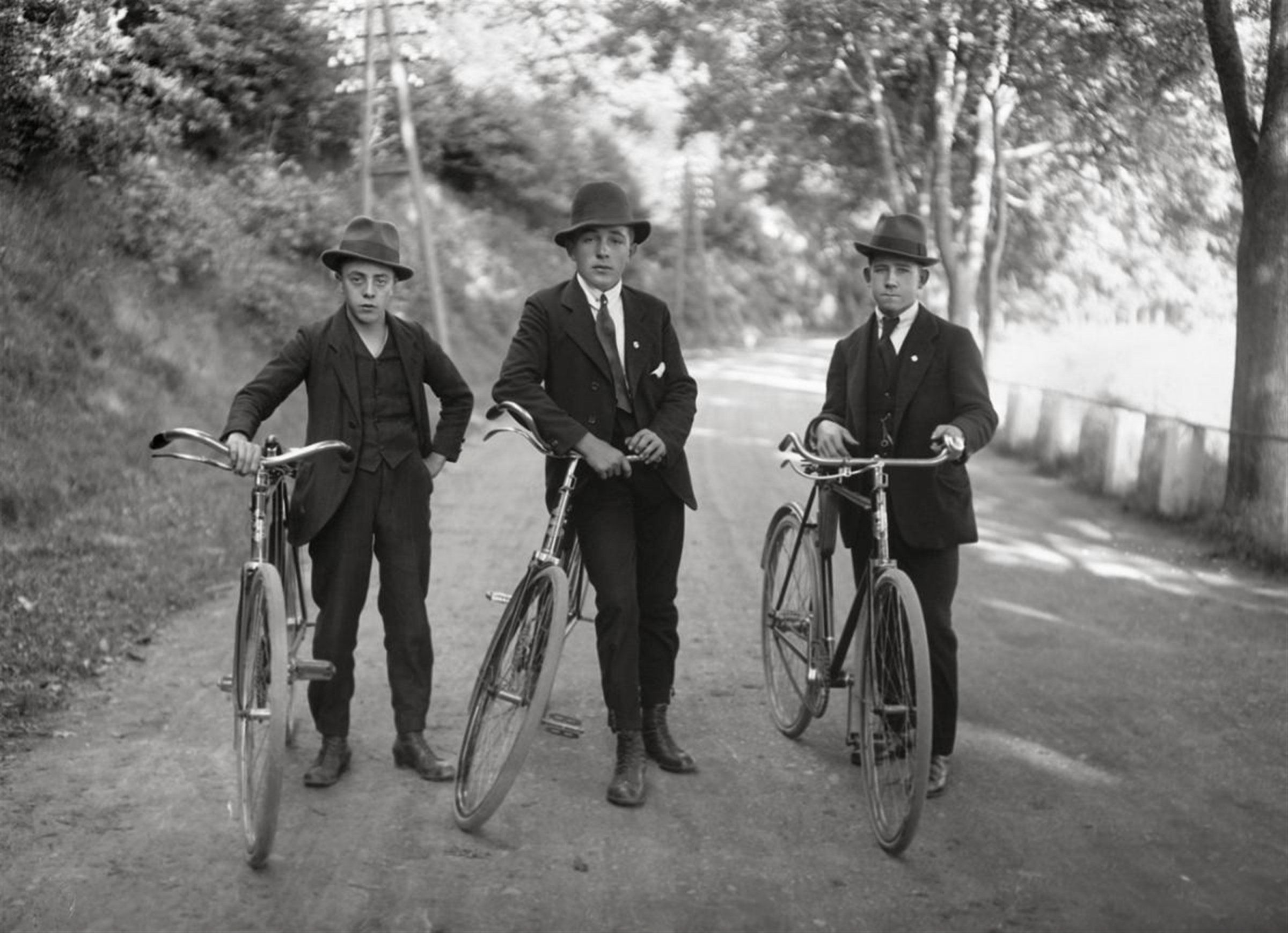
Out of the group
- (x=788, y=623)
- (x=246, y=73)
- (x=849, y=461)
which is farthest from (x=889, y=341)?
(x=246, y=73)

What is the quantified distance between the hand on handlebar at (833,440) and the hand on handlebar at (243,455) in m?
2.01

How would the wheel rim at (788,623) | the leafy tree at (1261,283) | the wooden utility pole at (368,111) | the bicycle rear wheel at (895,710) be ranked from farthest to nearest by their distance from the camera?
the wooden utility pole at (368,111) < the leafy tree at (1261,283) < the wheel rim at (788,623) < the bicycle rear wheel at (895,710)

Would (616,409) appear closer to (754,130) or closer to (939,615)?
(939,615)

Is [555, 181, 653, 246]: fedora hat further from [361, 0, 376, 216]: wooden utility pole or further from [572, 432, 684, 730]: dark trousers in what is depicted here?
[361, 0, 376, 216]: wooden utility pole

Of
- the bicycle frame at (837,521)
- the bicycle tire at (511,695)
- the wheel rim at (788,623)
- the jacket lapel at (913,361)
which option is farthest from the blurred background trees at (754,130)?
the bicycle tire at (511,695)

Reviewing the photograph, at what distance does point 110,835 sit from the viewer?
496 cm

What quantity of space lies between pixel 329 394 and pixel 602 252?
3.55 ft

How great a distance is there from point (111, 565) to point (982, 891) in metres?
5.94

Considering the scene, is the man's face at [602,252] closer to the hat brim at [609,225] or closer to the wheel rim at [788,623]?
the hat brim at [609,225]

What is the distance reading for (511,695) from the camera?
5.16m

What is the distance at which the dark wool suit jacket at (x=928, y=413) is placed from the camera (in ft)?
18.4

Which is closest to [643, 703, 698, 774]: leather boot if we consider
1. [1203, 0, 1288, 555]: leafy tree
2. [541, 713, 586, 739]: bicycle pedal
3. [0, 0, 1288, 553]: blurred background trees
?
[541, 713, 586, 739]: bicycle pedal

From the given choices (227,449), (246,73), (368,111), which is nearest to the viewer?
(227,449)

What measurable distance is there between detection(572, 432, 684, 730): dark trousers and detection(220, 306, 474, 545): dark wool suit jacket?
2.03ft
